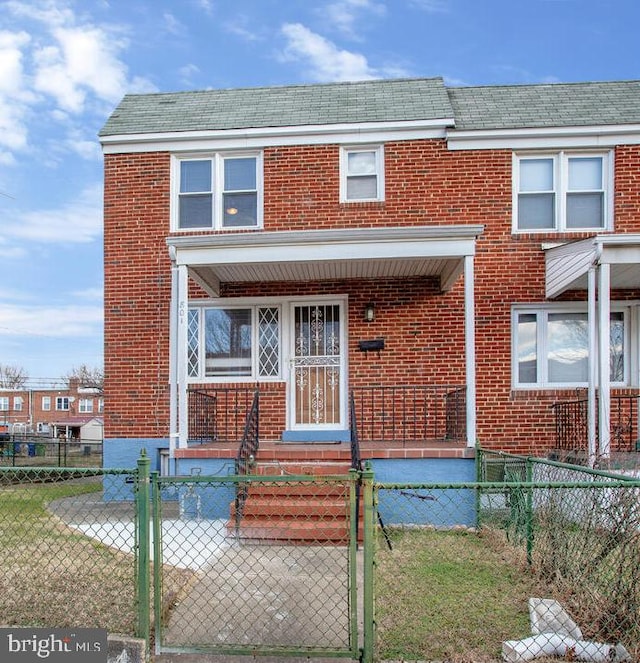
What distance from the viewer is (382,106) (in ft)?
36.0

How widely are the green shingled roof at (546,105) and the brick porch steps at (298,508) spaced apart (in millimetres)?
6082

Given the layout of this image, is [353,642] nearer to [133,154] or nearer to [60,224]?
[133,154]

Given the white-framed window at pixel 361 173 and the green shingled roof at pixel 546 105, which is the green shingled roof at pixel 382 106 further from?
the white-framed window at pixel 361 173

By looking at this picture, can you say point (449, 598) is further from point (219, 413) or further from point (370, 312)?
point (219, 413)

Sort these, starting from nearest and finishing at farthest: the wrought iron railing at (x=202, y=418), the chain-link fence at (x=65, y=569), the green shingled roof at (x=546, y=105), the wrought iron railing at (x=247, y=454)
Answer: the chain-link fence at (x=65, y=569)
the wrought iron railing at (x=247, y=454)
the wrought iron railing at (x=202, y=418)
the green shingled roof at (x=546, y=105)

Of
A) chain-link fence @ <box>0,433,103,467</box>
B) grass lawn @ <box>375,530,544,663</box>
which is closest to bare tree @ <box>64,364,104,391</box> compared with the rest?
chain-link fence @ <box>0,433,103,467</box>

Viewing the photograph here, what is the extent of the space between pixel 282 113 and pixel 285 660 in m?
9.27

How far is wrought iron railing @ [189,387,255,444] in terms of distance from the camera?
393 inches

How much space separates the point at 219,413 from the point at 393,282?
3585 millimetres

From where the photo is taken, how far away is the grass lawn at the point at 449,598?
3941 mm

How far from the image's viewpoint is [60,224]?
70.5ft

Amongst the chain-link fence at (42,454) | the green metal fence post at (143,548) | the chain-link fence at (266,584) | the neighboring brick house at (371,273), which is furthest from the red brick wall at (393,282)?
the chain-link fence at (42,454)

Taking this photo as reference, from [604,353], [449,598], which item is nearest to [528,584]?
[449,598]

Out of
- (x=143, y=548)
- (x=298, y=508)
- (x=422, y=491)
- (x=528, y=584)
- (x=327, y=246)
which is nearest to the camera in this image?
(x=143, y=548)
